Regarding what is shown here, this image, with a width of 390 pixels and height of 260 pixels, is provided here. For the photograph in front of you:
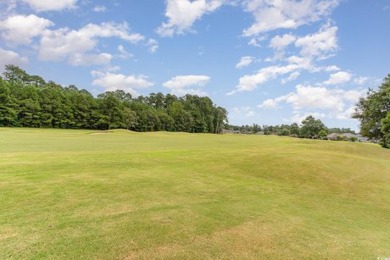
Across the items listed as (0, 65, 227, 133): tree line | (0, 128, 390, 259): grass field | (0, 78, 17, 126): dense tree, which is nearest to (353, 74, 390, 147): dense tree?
(0, 128, 390, 259): grass field

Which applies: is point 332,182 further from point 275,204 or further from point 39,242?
point 39,242

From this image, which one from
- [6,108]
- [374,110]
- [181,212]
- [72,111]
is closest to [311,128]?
[374,110]

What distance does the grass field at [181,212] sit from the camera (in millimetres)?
5410

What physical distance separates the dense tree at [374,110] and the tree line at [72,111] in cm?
6025

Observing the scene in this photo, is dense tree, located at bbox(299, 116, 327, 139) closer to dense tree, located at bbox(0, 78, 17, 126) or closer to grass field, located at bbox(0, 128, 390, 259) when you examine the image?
dense tree, located at bbox(0, 78, 17, 126)

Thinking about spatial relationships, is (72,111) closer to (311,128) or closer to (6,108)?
(6,108)

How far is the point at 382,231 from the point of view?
7848mm

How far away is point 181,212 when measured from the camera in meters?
7.36

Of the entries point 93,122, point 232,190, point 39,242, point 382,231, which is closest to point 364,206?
point 382,231

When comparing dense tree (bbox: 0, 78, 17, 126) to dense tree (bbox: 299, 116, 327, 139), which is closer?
dense tree (bbox: 0, 78, 17, 126)

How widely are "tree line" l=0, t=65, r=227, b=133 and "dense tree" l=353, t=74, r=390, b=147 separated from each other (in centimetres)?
6025

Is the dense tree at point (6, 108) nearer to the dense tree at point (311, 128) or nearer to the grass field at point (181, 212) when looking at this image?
the grass field at point (181, 212)

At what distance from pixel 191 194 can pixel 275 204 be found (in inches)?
107

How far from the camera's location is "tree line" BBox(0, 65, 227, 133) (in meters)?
68.6
